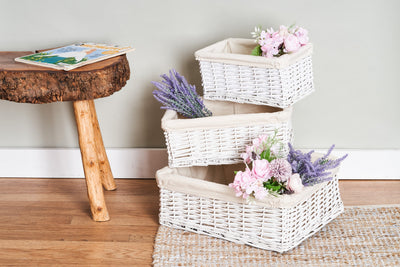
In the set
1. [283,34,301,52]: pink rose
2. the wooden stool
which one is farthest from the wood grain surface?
[283,34,301,52]: pink rose

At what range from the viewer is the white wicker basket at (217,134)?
1.81m

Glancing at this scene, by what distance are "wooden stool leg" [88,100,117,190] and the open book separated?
0.24 metres

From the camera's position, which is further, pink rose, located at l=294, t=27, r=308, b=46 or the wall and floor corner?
the wall and floor corner

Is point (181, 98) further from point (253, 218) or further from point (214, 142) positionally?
point (253, 218)

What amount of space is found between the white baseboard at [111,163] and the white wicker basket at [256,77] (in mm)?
509

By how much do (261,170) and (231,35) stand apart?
76 cm

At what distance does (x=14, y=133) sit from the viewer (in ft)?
7.93

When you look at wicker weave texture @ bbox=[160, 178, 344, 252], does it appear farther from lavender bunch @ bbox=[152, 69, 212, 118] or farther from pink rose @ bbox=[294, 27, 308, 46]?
pink rose @ bbox=[294, 27, 308, 46]

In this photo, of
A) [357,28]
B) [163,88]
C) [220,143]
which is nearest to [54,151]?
[163,88]

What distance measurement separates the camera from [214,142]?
1873 mm

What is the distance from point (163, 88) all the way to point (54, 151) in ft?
2.43

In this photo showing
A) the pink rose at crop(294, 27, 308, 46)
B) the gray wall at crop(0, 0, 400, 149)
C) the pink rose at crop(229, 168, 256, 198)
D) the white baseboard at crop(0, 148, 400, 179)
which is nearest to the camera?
the pink rose at crop(229, 168, 256, 198)

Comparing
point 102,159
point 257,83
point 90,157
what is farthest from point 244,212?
point 102,159

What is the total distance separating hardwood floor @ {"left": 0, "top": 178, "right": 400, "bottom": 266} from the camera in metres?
1.79
